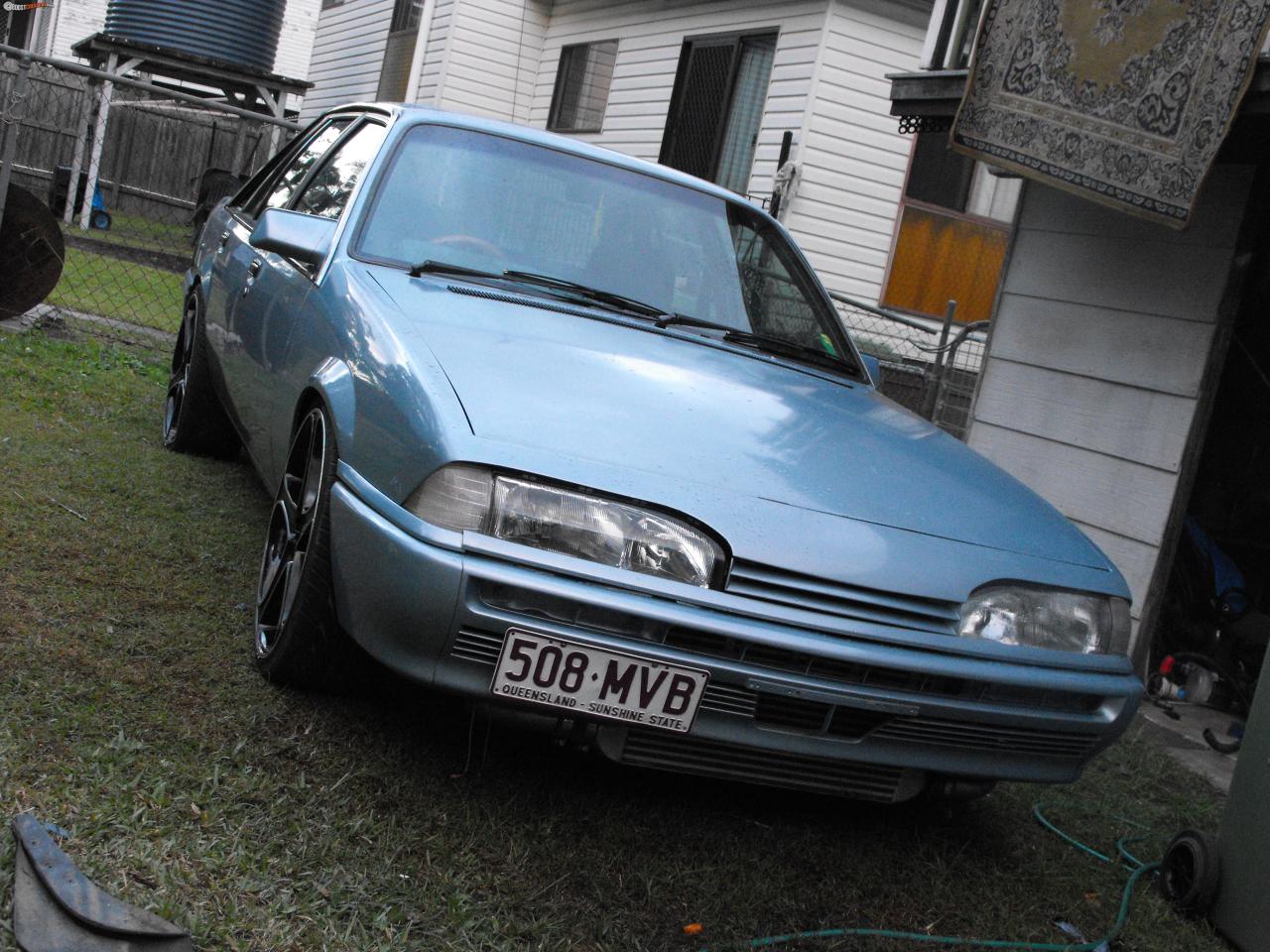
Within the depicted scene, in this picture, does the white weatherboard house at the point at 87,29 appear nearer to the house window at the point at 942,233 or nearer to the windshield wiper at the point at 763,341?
the house window at the point at 942,233

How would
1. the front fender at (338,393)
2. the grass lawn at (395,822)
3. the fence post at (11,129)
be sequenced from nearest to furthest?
the grass lawn at (395,822) → the front fender at (338,393) → the fence post at (11,129)

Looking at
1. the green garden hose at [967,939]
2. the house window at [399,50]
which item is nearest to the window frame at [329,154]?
the green garden hose at [967,939]

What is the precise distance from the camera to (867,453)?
3367mm

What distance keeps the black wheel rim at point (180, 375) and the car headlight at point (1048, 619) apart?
3890 millimetres

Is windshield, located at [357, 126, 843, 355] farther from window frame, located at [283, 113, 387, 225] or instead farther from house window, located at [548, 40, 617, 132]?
house window, located at [548, 40, 617, 132]

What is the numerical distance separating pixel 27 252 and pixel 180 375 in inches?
106

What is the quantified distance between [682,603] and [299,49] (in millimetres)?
33673

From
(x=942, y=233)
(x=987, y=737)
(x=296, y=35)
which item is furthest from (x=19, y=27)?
(x=987, y=737)

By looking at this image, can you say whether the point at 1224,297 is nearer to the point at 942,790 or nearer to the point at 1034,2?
the point at 1034,2

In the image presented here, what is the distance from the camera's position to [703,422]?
3174mm

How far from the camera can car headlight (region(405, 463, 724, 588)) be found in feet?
8.89

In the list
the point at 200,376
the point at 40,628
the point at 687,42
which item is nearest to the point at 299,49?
the point at 687,42

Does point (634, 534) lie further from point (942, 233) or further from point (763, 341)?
point (942, 233)

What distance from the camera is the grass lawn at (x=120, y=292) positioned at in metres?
10.2
